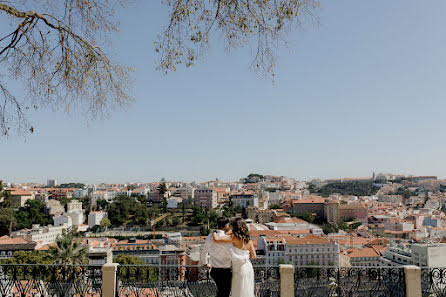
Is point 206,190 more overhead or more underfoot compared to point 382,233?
more overhead

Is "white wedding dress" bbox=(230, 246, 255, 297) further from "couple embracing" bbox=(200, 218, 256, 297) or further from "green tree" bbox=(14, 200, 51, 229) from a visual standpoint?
"green tree" bbox=(14, 200, 51, 229)

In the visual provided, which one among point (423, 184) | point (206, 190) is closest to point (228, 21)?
point (206, 190)

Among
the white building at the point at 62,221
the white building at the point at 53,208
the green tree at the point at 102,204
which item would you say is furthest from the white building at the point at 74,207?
the white building at the point at 62,221

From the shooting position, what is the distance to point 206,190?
7862 cm

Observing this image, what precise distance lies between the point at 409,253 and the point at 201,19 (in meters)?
35.1

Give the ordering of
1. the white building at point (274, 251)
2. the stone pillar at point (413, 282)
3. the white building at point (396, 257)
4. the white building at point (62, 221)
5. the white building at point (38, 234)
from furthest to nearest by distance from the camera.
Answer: the white building at point (62, 221) < the white building at point (38, 234) < the white building at point (274, 251) < the white building at point (396, 257) < the stone pillar at point (413, 282)

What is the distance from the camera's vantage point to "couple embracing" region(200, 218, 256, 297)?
10.7 feet

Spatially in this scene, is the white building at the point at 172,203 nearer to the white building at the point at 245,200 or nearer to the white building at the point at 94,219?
the white building at the point at 245,200

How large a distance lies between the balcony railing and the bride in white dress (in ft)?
3.17

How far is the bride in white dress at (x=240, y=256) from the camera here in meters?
3.26

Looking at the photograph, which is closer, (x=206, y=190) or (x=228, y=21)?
(x=228, y=21)

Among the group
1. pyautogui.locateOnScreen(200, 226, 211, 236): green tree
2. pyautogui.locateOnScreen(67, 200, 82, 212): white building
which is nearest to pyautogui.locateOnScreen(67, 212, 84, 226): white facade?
pyautogui.locateOnScreen(67, 200, 82, 212): white building

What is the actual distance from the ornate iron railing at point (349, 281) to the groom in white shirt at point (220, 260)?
4.44ft

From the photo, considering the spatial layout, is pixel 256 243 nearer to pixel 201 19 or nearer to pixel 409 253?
pixel 409 253
